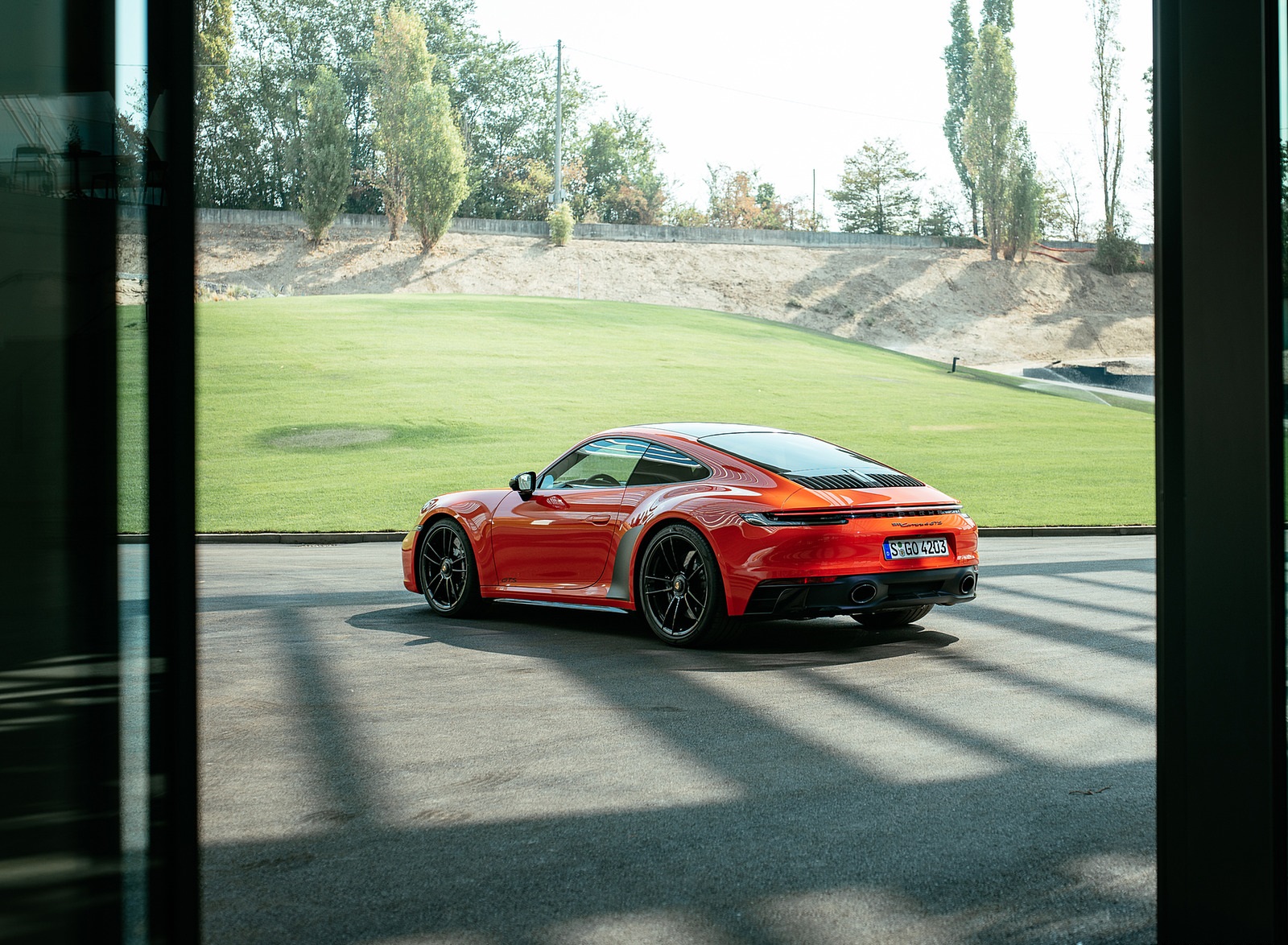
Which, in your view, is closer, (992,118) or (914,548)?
(914,548)

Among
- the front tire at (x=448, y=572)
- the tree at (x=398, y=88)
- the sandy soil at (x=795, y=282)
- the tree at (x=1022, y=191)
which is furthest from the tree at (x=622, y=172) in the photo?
the front tire at (x=448, y=572)

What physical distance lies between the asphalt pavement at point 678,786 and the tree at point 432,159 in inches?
2171

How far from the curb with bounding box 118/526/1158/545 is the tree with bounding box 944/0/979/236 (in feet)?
183

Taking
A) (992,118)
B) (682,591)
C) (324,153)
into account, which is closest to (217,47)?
(324,153)

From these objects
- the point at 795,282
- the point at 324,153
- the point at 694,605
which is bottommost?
the point at 694,605

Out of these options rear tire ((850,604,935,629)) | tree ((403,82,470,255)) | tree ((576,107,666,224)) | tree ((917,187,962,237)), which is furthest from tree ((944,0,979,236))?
rear tire ((850,604,935,629))

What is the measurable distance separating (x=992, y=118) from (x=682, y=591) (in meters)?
63.5

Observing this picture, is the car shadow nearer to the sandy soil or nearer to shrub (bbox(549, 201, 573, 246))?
the sandy soil

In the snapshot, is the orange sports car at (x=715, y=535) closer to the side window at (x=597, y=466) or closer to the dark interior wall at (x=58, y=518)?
the side window at (x=597, y=466)

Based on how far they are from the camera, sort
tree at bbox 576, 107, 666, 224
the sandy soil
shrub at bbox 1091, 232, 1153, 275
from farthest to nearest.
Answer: tree at bbox 576, 107, 666, 224
shrub at bbox 1091, 232, 1153, 275
the sandy soil

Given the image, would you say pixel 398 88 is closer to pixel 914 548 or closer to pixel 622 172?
pixel 622 172

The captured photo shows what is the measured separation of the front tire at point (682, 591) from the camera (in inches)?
301

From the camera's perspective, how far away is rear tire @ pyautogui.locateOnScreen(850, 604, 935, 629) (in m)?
8.89

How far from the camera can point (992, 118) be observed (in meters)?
65.4
